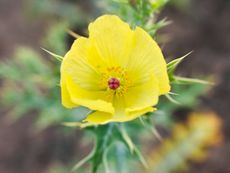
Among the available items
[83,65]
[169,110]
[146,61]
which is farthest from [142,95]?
[169,110]

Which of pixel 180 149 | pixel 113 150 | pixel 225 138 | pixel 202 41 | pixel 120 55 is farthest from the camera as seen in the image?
pixel 202 41

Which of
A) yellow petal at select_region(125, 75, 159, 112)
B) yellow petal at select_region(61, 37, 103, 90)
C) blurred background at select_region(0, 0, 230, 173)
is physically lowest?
blurred background at select_region(0, 0, 230, 173)

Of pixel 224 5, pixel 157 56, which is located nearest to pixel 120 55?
pixel 157 56

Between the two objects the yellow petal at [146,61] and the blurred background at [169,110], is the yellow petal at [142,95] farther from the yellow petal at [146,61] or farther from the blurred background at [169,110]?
the blurred background at [169,110]

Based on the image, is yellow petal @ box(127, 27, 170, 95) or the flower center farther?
the flower center

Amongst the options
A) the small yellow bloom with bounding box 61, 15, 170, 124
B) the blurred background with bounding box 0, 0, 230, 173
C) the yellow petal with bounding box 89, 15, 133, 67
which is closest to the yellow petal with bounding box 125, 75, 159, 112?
the small yellow bloom with bounding box 61, 15, 170, 124

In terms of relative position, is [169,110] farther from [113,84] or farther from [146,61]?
[146,61]

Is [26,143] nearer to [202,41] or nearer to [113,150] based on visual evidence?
[202,41]

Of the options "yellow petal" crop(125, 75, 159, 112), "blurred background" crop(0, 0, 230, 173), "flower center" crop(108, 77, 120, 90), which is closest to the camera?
"yellow petal" crop(125, 75, 159, 112)

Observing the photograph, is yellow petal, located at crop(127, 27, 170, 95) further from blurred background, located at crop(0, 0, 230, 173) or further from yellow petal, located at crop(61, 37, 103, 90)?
blurred background, located at crop(0, 0, 230, 173)
